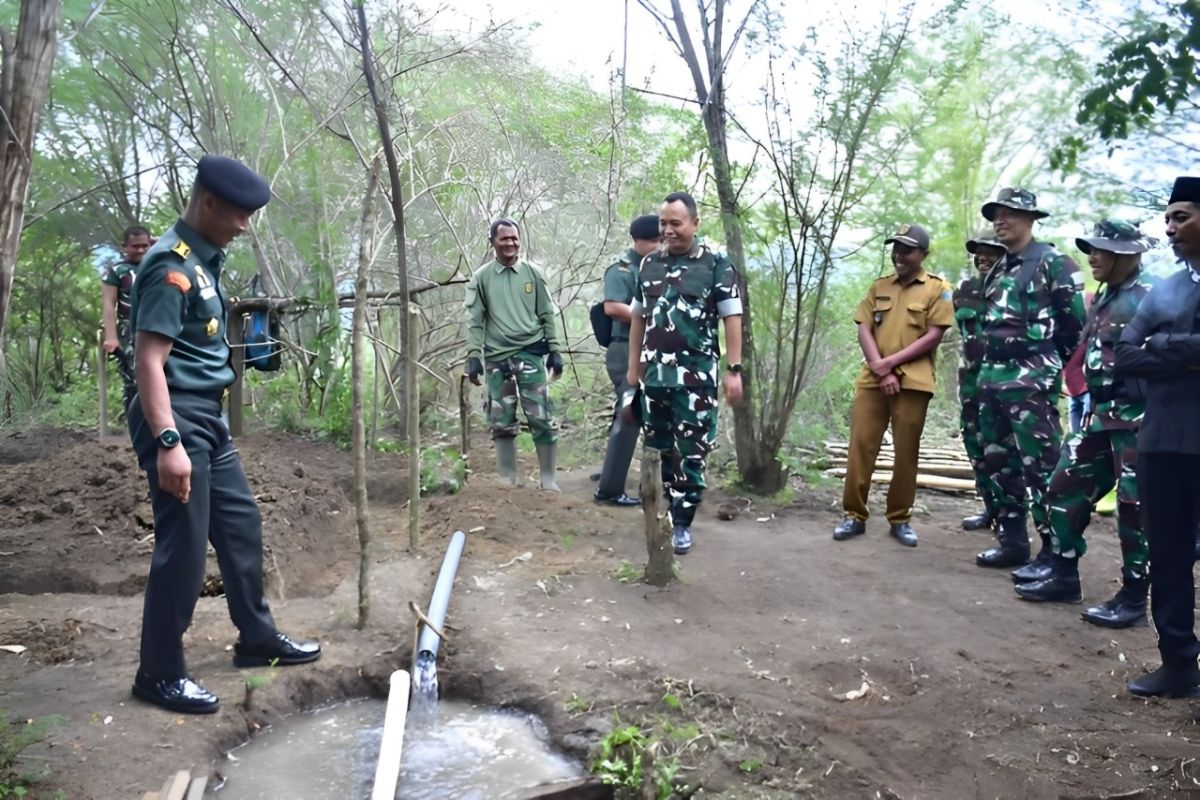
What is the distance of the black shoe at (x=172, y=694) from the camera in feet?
10.3

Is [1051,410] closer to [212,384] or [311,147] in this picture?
[212,384]

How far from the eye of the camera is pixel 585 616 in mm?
4230

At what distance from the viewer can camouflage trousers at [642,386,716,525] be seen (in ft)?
16.7

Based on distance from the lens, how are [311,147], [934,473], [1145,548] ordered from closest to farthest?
1. [1145,548]
2. [934,473]
3. [311,147]

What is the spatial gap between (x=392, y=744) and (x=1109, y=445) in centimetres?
361

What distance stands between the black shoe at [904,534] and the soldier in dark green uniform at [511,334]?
256cm

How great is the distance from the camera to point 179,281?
3090 mm

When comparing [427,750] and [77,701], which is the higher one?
[77,701]

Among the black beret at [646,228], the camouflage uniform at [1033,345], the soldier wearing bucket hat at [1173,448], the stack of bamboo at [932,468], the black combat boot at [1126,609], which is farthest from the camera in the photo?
the stack of bamboo at [932,468]

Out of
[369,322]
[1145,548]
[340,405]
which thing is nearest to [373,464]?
[340,405]

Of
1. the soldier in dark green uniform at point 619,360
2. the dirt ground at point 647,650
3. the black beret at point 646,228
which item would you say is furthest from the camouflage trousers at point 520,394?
the black beret at point 646,228

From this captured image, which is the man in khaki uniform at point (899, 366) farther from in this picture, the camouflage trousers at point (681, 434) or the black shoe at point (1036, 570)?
the camouflage trousers at point (681, 434)

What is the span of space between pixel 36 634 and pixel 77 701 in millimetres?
751

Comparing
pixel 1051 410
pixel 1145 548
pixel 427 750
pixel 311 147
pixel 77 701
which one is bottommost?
pixel 427 750
